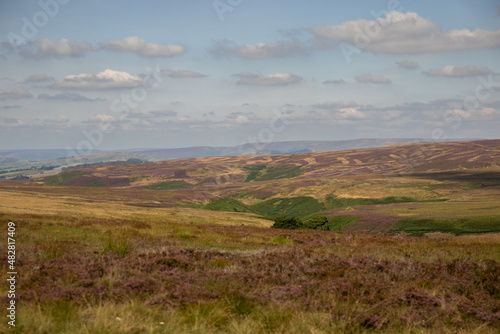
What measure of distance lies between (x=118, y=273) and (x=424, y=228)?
4637cm

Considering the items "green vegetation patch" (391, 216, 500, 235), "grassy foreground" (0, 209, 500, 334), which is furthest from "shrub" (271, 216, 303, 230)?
"grassy foreground" (0, 209, 500, 334)

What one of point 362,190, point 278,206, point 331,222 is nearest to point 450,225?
point 331,222

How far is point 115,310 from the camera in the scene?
669cm

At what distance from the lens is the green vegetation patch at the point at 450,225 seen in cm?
A: 4359

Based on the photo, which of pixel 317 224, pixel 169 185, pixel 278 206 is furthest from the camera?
pixel 169 185

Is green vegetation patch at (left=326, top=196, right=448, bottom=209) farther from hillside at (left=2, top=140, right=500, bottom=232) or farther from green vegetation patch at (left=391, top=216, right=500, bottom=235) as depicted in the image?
green vegetation patch at (left=391, top=216, right=500, bottom=235)

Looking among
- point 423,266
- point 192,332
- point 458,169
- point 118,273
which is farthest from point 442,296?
point 458,169

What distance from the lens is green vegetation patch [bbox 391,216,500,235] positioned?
143 ft

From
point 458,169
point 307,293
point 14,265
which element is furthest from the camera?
point 458,169

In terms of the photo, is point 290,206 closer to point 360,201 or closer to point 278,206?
point 278,206

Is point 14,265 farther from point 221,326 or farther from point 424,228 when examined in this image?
point 424,228

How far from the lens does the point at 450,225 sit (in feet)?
155

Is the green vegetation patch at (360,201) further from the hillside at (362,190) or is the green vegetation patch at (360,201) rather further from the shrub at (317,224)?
the shrub at (317,224)

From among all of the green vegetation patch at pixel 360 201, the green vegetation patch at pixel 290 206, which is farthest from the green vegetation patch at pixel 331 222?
the green vegetation patch at pixel 360 201
